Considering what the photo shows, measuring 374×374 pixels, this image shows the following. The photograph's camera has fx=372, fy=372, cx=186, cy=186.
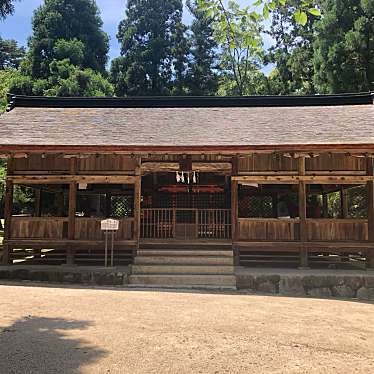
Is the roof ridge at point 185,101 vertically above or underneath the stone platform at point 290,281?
above

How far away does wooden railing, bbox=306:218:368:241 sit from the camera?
10.8 m

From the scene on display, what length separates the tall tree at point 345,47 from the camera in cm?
2292

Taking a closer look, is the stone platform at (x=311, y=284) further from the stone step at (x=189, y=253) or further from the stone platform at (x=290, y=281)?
the stone step at (x=189, y=253)

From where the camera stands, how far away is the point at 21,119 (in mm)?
13656

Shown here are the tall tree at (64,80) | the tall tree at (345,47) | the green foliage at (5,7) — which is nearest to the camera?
the green foliage at (5,7)

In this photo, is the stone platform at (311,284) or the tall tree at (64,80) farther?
the tall tree at (64,80)

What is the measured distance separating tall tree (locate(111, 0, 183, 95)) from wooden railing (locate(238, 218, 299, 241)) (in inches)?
1028

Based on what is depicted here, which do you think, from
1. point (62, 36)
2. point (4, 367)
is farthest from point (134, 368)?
point (62, 36)

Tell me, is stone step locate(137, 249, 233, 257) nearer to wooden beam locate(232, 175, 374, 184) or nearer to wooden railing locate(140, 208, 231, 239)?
wooden railing locate(140, 208, 231, 239)

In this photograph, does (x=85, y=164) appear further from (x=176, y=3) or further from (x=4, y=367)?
(x=176, y=3)

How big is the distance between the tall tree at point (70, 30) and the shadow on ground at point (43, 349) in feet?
105

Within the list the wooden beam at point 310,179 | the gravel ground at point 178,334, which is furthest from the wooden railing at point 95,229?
the wooden beam at point 310,179

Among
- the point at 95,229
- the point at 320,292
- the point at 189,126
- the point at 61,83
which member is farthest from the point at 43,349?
the point at 61,83

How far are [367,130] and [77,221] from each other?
9.26 m
